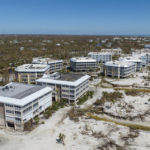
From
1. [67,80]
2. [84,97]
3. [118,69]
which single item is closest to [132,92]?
[84,97]

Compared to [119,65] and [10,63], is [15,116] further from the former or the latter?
[10,63]

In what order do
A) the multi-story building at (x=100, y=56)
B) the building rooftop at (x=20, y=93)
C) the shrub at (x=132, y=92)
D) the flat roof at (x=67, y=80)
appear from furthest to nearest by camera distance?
1. the multi-story building at (x=100, y=56)
2. the shrub at (x=132, y=92)
3. the flat roof at (x=67, y=80)
4. the building rooftop at (x=20, y=93)

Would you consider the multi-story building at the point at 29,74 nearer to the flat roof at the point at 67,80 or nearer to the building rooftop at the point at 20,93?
the flat roof at the point at 67,80

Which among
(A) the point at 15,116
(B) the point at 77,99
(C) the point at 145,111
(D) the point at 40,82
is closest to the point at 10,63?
(D) the point at 40,82

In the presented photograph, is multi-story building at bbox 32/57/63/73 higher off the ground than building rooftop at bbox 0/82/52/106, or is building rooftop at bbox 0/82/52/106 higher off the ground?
multi-story building at bbox 32/57/63/73

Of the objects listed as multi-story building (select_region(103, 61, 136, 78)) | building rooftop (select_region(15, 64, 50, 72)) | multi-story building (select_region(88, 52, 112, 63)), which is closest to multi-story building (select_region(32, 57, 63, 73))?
building rooftop (select_region(15, 64, 50, 72))

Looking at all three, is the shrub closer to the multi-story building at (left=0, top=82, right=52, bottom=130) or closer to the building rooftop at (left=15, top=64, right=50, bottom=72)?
the multi-story building at (left=0, top=82, right=52, bottom=130)

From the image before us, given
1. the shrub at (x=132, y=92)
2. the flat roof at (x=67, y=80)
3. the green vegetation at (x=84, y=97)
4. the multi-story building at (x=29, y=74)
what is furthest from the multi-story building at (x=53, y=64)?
the shrub at (x=132, y=92)

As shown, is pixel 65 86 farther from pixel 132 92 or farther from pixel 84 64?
pixel 84 64
